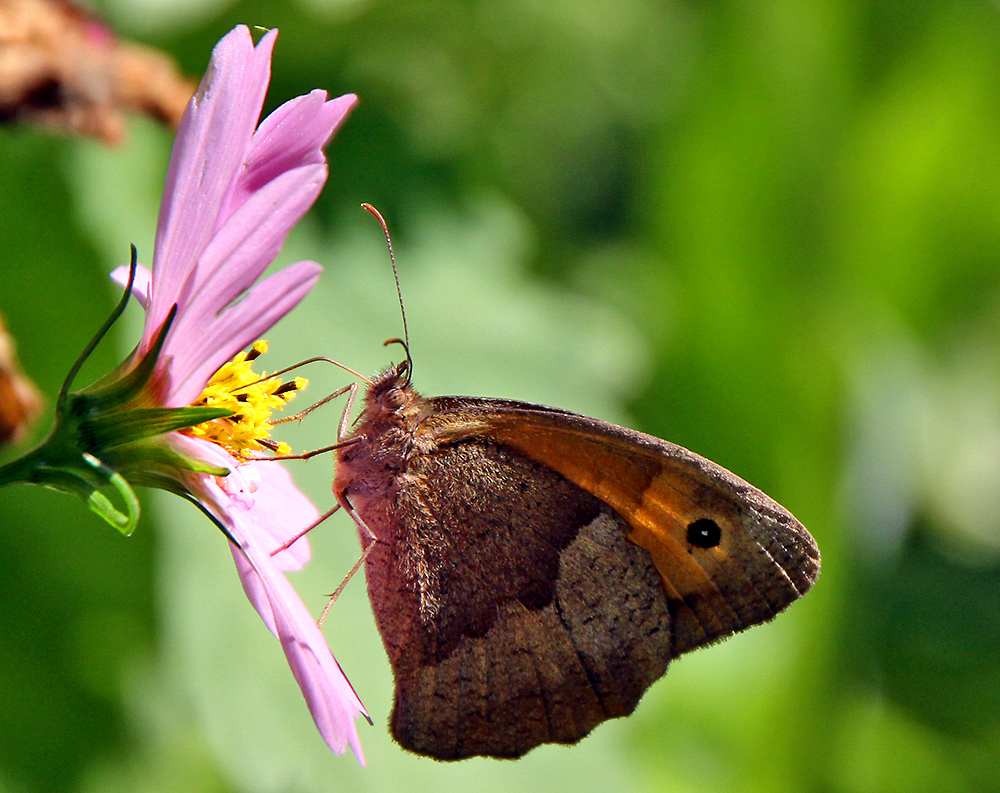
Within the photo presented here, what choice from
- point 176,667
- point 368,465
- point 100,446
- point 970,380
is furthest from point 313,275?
point 970,380

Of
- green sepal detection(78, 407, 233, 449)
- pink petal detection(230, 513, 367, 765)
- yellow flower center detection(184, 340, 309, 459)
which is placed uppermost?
green sepal detection(78, 407, 233, 449)

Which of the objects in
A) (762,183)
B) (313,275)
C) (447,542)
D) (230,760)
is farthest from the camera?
(762,183)

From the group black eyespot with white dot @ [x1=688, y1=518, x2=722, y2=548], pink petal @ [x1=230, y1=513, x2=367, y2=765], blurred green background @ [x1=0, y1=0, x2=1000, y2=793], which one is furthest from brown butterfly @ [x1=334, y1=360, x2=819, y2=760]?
blurred green background @ [x1=0, y1=0, x2=1000, y2=793]

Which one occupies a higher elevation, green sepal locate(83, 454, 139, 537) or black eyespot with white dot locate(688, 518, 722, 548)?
green sepal locate(83, 454, 139, 537)

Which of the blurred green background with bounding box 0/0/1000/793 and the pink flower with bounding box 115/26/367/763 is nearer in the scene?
the pink flower with bounding box 115/26/367/763

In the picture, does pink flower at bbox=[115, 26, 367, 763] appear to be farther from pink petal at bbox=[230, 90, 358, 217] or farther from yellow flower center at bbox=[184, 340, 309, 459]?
yellow flower center at bbox=[184, 340, 309, 459]

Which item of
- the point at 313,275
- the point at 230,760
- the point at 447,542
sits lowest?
the point at 230,760

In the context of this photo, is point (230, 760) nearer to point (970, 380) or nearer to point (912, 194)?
point (912, 194)
